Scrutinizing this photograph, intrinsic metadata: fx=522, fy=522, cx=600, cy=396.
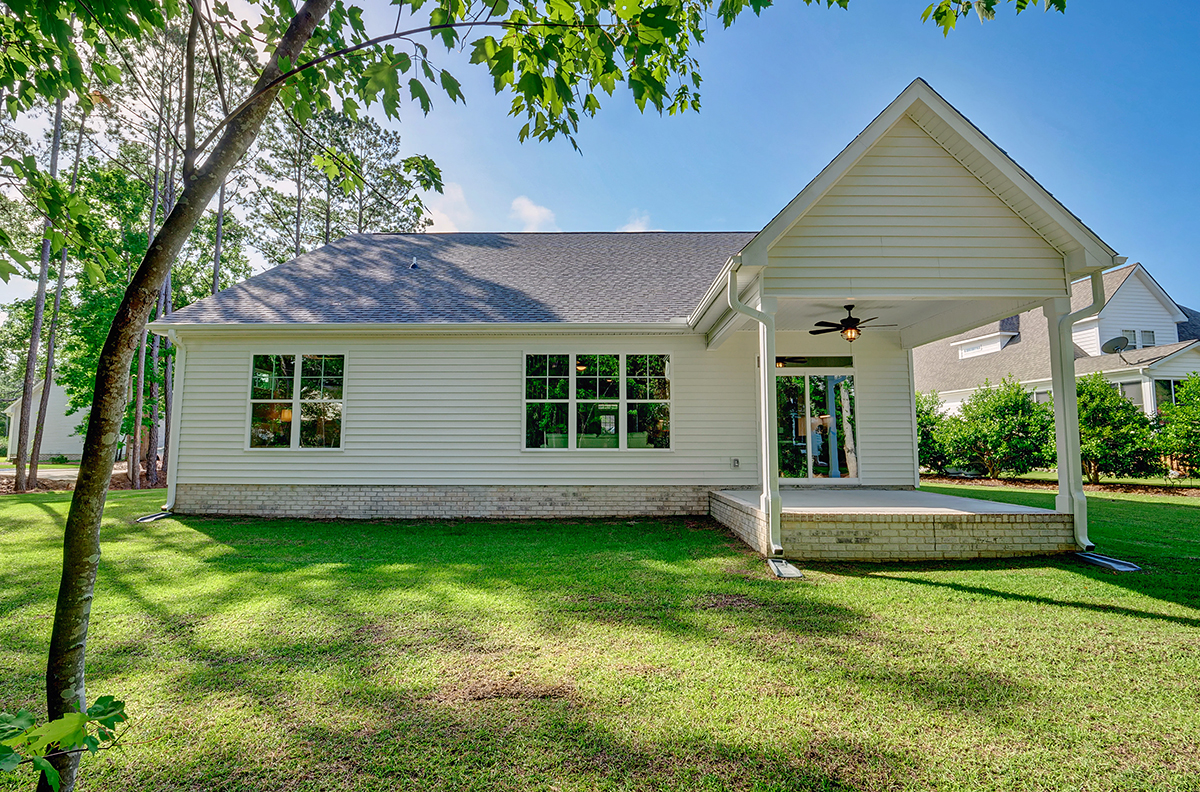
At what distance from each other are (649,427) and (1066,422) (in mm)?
5243

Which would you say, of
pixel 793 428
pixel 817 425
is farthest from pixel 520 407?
pixel 817 425

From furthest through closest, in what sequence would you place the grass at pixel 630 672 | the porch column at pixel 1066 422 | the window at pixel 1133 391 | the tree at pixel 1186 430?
1. the window at pixel 1133 391
2. the tree at pixel 1186 430
3. the porch column at pixel 1066 422
4. the grass at pixel 630 672

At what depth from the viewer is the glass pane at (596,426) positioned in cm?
873

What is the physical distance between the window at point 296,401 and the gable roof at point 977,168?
7.11m

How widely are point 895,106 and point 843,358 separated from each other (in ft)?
14.3

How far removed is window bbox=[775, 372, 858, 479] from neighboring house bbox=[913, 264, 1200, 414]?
25.0 ft

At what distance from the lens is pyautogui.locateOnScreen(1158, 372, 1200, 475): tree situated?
38.0 feet

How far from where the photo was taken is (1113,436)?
1244 centimetres

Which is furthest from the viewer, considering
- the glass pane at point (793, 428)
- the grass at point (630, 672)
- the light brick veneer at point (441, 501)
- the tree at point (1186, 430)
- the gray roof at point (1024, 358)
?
the gray roof at point (1024, 358)

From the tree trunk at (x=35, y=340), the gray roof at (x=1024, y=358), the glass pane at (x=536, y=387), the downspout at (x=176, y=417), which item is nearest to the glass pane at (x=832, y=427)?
the glass pane at (x=536, y=387)

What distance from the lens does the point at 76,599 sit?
1529 millimetres

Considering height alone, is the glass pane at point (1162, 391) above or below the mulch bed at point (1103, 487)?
above

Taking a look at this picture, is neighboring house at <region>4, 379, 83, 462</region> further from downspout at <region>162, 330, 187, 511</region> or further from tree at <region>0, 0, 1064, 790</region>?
tree at <region>0, 0, 1064, 790</region>

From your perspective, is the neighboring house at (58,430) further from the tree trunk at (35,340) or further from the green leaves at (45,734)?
the green leaves at (45,734)
